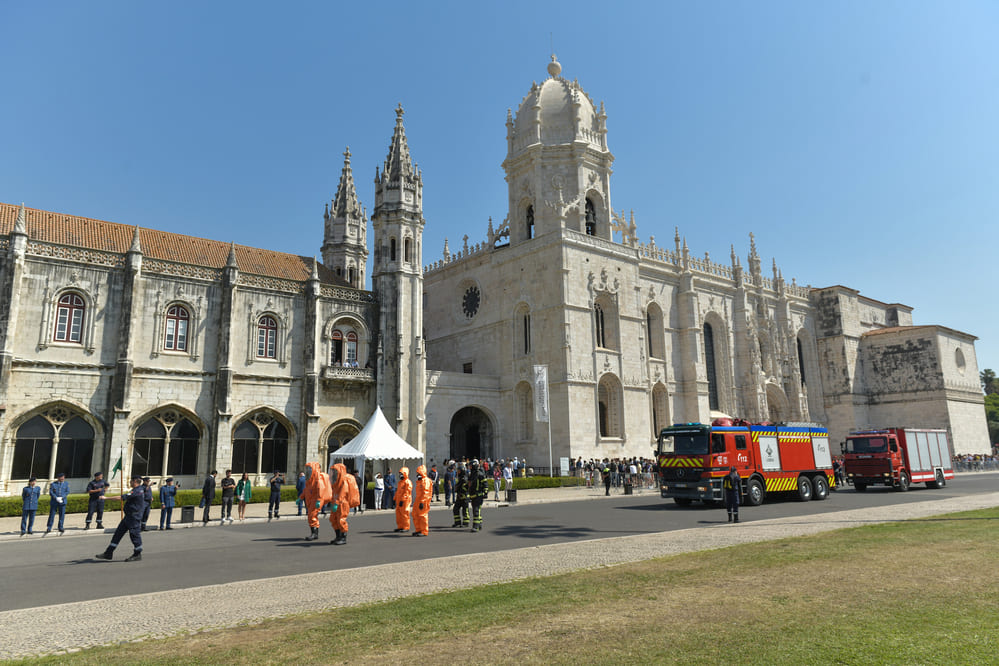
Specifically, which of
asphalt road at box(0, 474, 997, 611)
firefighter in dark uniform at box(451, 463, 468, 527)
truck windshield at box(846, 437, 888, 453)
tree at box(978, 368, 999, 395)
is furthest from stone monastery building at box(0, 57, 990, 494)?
tree at box(978, 368, 999, 395)

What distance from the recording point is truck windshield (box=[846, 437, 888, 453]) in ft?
91.7

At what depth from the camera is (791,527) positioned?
15156mm

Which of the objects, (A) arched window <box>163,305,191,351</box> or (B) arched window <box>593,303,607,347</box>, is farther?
(B) arched window <box>593,303,607,347</box>

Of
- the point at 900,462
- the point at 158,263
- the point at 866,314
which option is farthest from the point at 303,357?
the point at 866,314

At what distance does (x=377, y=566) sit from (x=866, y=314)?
6564cm

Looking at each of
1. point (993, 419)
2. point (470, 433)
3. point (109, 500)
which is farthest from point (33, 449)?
point (993, 419)

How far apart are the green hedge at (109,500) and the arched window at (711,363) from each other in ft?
107

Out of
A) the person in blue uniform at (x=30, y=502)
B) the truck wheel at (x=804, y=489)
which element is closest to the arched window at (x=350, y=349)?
the person in blue uniform at (x=30, y=502)

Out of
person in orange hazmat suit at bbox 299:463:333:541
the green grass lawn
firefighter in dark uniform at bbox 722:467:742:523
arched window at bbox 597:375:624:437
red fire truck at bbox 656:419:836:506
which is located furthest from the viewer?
arched window at bbox 597:375:624:437

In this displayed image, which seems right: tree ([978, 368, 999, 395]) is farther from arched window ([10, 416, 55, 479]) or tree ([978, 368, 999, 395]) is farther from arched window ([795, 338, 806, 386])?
arched window ([10, 416, 55, 479])

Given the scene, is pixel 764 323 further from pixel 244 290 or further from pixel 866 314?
pixel 244 290

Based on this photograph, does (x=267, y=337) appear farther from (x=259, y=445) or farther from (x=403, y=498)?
(x=403, y=498)

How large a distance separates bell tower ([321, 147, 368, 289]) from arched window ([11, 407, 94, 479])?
2084 centimetres

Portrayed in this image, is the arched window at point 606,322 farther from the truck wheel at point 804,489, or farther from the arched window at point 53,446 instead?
the arched window at point 53,446
